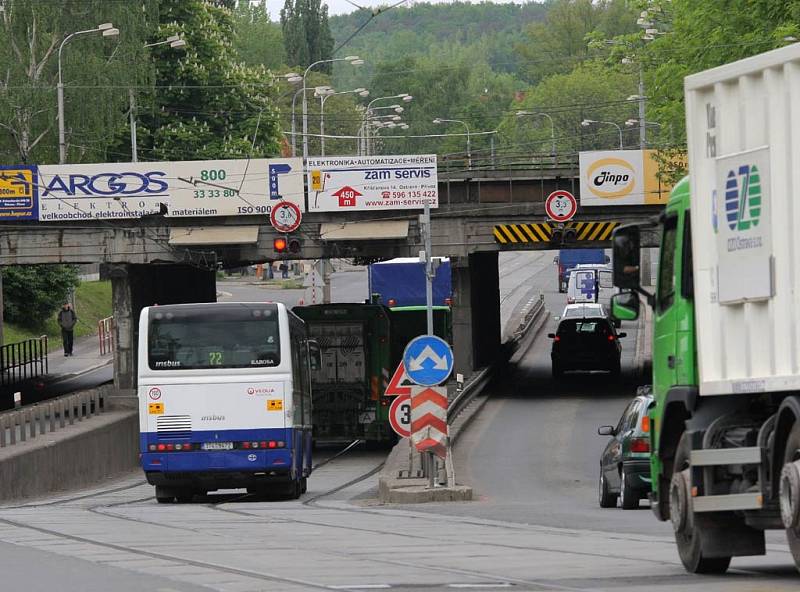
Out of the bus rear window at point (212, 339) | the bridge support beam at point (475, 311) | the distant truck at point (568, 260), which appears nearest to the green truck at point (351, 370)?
the bus rear window at point (212, 339)

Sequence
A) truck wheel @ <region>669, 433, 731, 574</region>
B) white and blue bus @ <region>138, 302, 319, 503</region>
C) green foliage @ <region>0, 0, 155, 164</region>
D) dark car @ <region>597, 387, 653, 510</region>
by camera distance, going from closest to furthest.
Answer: truck wheel @ <region>669, 433, 731, 574</region>, dark car @ <region>597, 387, 653, 510</region>, white and blue bus @ <region>138, 302, 319, 503</region>, green foliage @ <region>0, 0, 155, 164</region>

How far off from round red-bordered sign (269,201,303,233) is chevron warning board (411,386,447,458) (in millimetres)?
23371

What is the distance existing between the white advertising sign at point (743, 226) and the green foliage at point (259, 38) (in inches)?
5375

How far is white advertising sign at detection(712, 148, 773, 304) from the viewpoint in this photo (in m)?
11.7

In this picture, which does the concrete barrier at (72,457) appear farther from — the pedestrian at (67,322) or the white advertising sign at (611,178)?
the pedestrian at (67,322)

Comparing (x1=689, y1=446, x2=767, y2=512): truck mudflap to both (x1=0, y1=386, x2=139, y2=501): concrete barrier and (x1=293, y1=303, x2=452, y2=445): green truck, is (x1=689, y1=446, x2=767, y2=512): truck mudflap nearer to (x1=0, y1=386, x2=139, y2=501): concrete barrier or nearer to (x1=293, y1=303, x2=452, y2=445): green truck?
(x1=0, y1=386, x2=139, y2=501): concrete barrier

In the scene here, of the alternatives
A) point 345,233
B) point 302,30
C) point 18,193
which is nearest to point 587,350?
point 345,233

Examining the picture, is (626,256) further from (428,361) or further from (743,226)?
(428,361)

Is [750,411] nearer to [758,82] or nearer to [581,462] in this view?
[758,82]

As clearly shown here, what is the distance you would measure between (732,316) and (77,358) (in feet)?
187

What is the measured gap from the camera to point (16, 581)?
12.5 metres

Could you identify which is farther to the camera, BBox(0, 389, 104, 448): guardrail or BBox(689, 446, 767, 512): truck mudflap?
BBox(0, 389, 104, 448): guardrail

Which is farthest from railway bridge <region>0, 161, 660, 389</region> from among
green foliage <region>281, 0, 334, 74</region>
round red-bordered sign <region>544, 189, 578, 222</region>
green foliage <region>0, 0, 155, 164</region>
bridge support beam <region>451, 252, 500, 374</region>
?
green foliage <region>281, 0, 334, 74</region>

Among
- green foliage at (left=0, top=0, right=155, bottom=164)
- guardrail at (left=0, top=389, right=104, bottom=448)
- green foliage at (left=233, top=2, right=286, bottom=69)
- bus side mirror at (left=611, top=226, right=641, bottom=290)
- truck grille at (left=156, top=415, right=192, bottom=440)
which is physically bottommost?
guardrail at (left=0, top=389, right=104, bottom=448)
